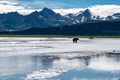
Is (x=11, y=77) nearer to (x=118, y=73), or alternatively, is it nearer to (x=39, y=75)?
(x=39, y=75)

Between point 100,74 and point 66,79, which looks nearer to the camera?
point 66,79

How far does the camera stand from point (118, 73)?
47.2 meters

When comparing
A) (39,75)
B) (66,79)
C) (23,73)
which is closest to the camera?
(66,79)

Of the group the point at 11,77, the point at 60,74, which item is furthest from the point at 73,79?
the point at 11,77

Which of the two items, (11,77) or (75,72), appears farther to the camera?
(75,72)

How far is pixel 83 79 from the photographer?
135ft

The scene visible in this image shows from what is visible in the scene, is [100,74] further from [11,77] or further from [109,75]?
[11,77]

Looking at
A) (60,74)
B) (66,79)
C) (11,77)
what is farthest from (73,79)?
(11,77)

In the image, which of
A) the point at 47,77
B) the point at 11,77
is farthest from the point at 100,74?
the point at 11,77

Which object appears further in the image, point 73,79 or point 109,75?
point 109,75

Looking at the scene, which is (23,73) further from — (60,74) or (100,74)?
(100,74)

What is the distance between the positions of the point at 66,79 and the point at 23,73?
8144mm

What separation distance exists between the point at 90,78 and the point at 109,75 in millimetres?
4281

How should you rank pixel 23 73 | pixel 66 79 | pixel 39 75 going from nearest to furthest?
pixel 66 79, pixel 39 75, pixel 23 73
